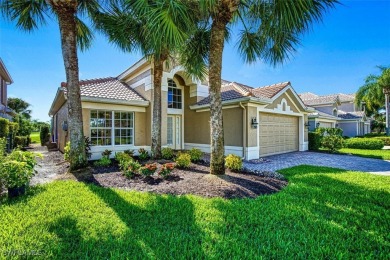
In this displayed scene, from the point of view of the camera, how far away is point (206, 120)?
14086 mm

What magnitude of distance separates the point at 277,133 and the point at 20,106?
204 feet

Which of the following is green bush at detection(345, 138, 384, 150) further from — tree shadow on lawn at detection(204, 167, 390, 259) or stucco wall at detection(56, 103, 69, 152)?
stucco wall at detection(56, 103, 69, 152)

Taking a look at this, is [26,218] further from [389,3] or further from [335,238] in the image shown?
[389,3]

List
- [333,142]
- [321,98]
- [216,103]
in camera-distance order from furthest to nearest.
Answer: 1. [321,98]
2. [333,142]
3. [216,103]

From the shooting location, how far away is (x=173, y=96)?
15.3 metres

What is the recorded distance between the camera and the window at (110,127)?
A: 11828mm

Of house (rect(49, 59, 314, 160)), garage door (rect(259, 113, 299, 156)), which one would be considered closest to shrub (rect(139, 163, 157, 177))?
house (rect(49, 59, 314, 160))

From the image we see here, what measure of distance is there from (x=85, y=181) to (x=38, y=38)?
8.51m

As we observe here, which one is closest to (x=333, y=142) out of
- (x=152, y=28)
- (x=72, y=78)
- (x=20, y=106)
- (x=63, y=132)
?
(x=152, y=28)

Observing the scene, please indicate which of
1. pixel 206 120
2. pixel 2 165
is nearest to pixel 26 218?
pixel 2 165

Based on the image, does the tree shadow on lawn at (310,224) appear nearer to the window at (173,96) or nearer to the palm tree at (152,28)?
the palm tree at (152,28)

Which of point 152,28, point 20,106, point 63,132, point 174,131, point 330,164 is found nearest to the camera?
point 152,28

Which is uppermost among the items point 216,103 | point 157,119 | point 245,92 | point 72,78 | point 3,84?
point 3,84

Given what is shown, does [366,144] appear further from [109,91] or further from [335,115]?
[109,91]
